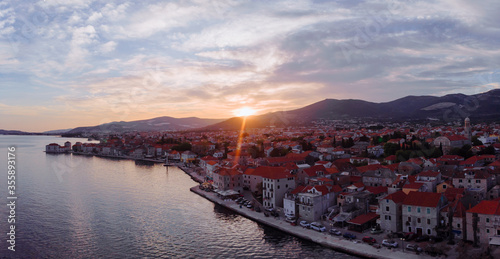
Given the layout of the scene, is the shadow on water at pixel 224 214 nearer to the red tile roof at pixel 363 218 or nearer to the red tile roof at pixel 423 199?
the red tile roof at pixel 363 218

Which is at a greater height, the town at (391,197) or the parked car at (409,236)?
the town at (391,197)

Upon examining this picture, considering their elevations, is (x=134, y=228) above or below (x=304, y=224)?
below

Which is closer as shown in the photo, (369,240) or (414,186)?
(369,240)

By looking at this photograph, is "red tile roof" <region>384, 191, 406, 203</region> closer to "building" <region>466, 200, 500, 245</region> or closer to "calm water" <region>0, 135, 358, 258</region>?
"building" <region>466, 200, 500, 245</region>

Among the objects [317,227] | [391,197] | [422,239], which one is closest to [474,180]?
[391,197]

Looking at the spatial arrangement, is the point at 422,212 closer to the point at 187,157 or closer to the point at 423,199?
the point at 423,199

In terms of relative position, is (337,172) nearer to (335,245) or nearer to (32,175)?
(335,245)

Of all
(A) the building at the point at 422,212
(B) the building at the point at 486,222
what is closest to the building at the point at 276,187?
(A) the building at the point at 422,212

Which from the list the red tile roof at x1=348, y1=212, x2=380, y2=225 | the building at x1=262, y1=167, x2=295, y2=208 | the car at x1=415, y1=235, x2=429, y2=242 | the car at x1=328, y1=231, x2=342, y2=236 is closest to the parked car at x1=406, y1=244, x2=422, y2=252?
the car at x1=415, y1=235, x2=429, y2=242
